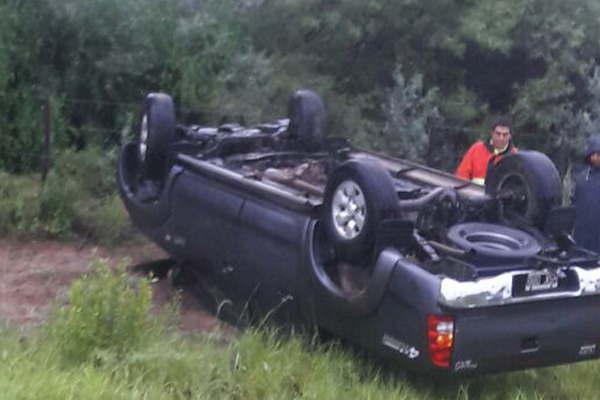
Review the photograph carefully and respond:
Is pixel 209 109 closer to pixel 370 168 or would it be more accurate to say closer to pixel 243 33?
pixel 243 33

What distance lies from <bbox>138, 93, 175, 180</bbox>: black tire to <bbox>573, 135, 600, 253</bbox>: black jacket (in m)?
2.93

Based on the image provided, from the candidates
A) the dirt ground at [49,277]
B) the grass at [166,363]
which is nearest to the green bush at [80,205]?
the dirt ground at [49,277]

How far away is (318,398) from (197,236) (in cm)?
206

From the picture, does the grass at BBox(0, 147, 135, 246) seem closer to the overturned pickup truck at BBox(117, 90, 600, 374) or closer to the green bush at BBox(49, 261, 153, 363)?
the overturned pickup truck at BBox(117, 90, 600, 374)

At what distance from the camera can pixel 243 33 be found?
42.2ft

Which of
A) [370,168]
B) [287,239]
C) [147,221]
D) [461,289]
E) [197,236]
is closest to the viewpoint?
[461,289]

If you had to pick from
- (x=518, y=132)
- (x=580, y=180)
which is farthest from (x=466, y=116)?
(x=580, y=180)

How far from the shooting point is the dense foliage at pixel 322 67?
1123 centimetres

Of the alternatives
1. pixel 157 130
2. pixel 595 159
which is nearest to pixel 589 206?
pixel 595 159

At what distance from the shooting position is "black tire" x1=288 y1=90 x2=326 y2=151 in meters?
8.42

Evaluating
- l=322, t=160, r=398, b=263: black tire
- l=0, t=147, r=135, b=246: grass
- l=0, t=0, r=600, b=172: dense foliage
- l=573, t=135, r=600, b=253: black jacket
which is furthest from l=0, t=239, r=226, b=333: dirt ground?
l=573, t=135, r=600, b=253: black jacket

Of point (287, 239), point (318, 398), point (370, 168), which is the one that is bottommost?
point (318, 398)

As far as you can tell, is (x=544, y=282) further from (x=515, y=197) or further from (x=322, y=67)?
(x=322, y=67)

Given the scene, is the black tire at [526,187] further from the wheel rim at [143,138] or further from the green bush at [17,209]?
the green bush at [17,209]
